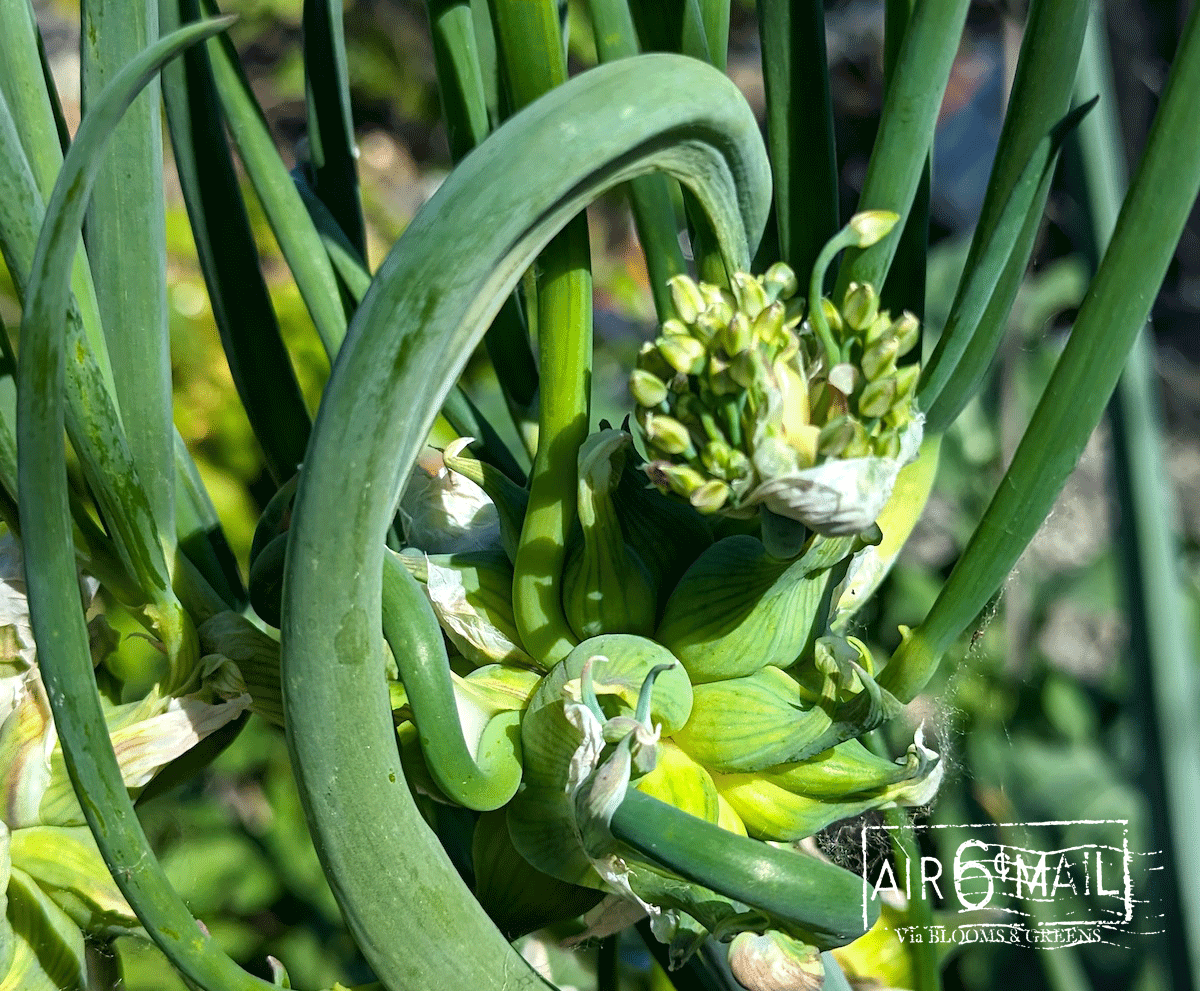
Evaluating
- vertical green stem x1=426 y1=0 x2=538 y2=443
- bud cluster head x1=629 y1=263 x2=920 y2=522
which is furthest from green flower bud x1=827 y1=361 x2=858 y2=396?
vertical green stem x1=426 y1=0 x2=538 y2=443

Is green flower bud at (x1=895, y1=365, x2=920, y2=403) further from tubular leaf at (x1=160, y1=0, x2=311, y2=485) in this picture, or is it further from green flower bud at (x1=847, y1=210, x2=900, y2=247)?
tubular leaf at (x1=160, y1=0, x2=311, y2=485)

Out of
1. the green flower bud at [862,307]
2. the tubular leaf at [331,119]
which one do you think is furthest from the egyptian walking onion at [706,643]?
the tubular leaf at [331,119]

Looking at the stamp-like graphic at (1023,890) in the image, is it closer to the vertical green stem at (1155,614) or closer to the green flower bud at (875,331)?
the vertical green stem at (1155,614)

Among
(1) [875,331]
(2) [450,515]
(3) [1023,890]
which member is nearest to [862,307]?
(1) [875,331]

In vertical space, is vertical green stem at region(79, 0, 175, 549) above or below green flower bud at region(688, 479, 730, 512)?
above

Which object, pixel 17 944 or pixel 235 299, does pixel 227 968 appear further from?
pixel 235 299

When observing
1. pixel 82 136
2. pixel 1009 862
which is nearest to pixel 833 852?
pixel 1009 862
